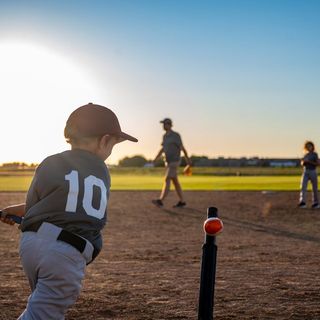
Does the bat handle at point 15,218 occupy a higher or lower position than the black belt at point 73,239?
higher

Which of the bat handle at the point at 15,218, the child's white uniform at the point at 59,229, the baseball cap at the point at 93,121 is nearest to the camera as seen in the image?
the child's white uniform at the point at 59,229

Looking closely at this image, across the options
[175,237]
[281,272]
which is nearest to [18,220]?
[281,272]

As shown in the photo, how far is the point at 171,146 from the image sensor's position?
1568 centimetres

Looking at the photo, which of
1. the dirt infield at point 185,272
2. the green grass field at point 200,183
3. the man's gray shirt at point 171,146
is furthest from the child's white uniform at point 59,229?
the green grass field at point 200,183

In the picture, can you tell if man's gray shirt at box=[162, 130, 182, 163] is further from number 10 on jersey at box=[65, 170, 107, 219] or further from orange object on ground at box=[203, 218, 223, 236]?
number 10 on jersey at box=[65, 170, 107, 219]

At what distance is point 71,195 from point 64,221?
5.9 inches

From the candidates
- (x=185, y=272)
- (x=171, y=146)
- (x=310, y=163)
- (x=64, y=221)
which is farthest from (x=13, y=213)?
(x=310, y=163)

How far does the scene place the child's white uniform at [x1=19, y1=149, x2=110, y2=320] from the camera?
11.1 ft

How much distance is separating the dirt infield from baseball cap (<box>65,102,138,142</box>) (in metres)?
1.96

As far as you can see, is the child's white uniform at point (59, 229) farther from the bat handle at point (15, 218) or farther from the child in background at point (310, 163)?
the child in background at point (310, 163)

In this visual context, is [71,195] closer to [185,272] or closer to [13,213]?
[13,213]

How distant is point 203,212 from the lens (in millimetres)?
14992

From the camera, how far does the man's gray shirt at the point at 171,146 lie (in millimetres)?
15630

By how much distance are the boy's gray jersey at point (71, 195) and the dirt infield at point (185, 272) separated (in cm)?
177
